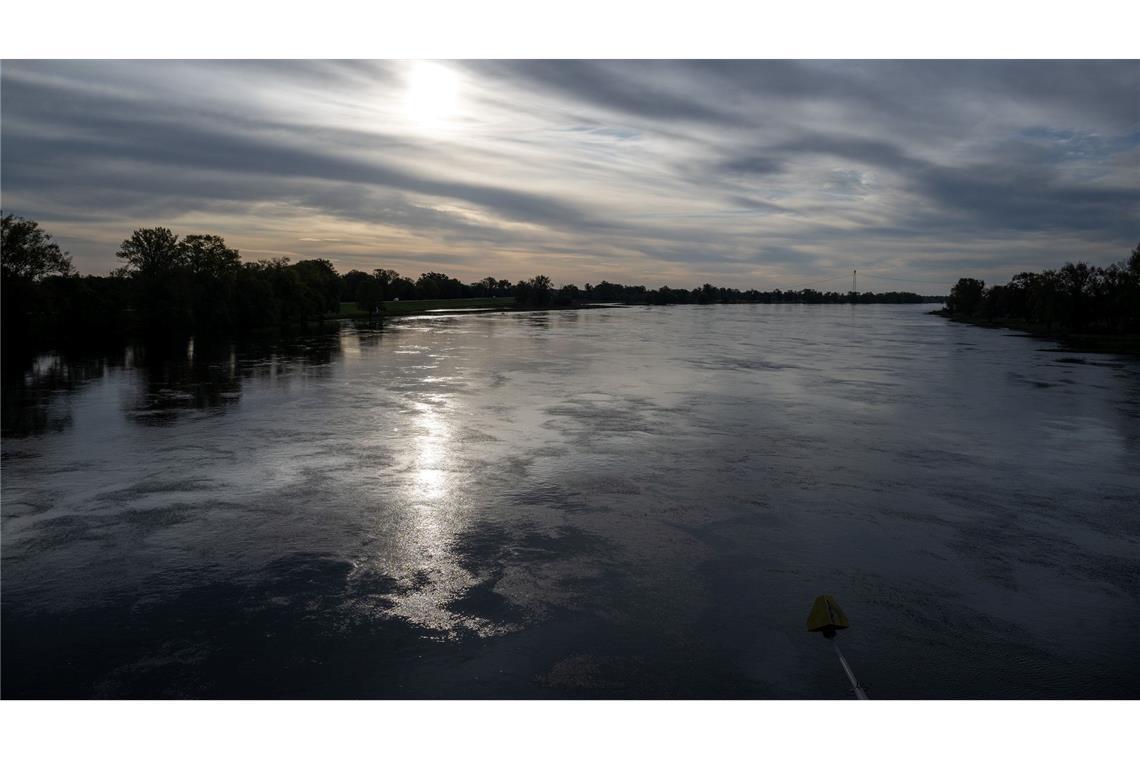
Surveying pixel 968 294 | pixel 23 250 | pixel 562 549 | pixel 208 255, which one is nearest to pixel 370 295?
pixel 208 255

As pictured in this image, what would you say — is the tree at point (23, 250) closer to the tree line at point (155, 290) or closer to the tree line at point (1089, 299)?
the tree line at point (155, 290)

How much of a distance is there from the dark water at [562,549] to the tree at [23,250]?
38.3 meters

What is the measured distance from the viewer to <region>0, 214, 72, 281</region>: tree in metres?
57.9

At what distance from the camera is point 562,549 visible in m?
13.2

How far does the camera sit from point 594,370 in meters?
42.8

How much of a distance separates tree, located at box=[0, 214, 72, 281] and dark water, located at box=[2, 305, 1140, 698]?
38.3 metres

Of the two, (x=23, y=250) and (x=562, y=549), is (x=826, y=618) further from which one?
(x=23, y=250)

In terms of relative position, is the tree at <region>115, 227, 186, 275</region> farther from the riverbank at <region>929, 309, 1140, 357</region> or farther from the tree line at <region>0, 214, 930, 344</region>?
the riverbank at <region>929, 309, 1140, 357</region>

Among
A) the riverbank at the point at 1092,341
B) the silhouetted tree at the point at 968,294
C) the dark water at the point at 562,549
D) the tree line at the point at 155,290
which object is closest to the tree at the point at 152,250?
the tree line at the point at 155,290

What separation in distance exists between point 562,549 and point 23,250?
218 feet

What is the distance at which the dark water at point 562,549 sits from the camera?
30.5 ft

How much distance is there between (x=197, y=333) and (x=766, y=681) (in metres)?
89.2

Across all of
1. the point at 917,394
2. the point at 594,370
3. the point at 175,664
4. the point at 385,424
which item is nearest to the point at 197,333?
the point at 594,370

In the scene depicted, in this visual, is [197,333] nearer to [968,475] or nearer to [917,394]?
[917,394]
